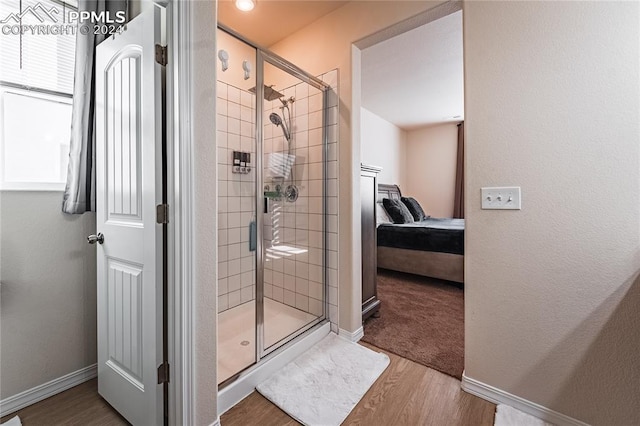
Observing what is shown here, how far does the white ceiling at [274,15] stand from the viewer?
2061 mm

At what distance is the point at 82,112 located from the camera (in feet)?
4.85

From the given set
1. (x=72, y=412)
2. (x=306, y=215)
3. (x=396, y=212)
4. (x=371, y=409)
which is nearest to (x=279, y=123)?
(x=306, y=215)

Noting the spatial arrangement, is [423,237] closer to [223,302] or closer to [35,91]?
[223,302]

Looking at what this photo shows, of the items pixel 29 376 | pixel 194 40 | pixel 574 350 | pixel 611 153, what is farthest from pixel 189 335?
pixel 611 153

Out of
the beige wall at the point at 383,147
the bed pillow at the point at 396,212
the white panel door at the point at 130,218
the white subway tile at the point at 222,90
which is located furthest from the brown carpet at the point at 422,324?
the beige wall at the point at 383,147

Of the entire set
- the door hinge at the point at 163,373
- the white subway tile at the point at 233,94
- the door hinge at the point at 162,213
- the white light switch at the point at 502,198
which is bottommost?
the door hinge at the point at 163,373

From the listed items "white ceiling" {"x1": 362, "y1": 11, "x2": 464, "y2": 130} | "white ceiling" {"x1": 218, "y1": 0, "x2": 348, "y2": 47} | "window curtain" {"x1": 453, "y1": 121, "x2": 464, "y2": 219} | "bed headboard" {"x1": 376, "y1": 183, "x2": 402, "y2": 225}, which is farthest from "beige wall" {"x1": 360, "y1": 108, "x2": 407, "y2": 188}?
"white ceiling" {"x1": 218, "y1": 0, "x2": 348, "y2": 47}

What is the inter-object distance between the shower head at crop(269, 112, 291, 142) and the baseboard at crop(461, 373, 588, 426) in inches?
80.1

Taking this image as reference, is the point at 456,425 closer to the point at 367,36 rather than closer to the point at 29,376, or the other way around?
the point at 29,376

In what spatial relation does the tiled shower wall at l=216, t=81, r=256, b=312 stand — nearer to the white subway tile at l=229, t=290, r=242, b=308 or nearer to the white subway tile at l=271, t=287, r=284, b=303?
the white subway tile at l=229, t=290, r=242, b=308

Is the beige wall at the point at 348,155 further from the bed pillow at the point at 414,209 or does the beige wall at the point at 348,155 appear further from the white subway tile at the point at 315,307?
the bed pillow at the point at 414,209

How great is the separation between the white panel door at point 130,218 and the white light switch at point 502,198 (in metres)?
1.62

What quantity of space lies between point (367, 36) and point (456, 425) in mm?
2426

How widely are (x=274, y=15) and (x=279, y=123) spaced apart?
886 mm
